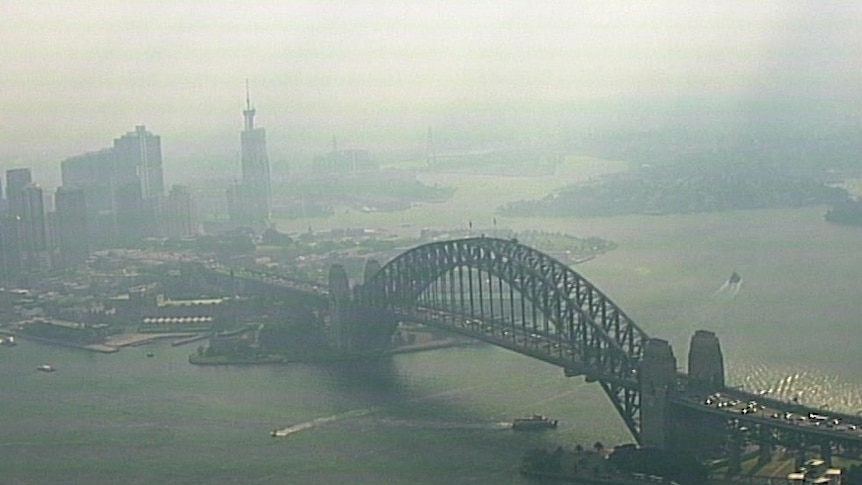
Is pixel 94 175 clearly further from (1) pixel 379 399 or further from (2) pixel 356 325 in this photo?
(1) pixel 379 399

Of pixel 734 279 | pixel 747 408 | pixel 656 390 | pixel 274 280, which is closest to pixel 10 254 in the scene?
pixel 274 280

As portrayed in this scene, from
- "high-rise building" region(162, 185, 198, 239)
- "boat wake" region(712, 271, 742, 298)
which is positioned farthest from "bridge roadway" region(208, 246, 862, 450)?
"high-rise building" region(162, 185, 198, 239)

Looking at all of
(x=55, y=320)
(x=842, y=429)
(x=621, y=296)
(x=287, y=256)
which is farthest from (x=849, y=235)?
(x=842, y=429)

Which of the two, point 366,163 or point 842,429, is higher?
point 366,163

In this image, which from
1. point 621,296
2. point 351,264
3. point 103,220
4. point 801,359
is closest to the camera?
point 801,359

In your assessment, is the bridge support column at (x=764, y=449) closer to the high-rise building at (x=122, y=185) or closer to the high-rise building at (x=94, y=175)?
the high-rise building at (x=122, y=185)

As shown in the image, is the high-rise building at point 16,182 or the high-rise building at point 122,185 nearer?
the high-rise building at point 16,182

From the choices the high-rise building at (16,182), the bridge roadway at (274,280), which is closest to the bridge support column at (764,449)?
the bridge roadway at (274,280)

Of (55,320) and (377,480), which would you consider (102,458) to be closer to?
(377,480)
